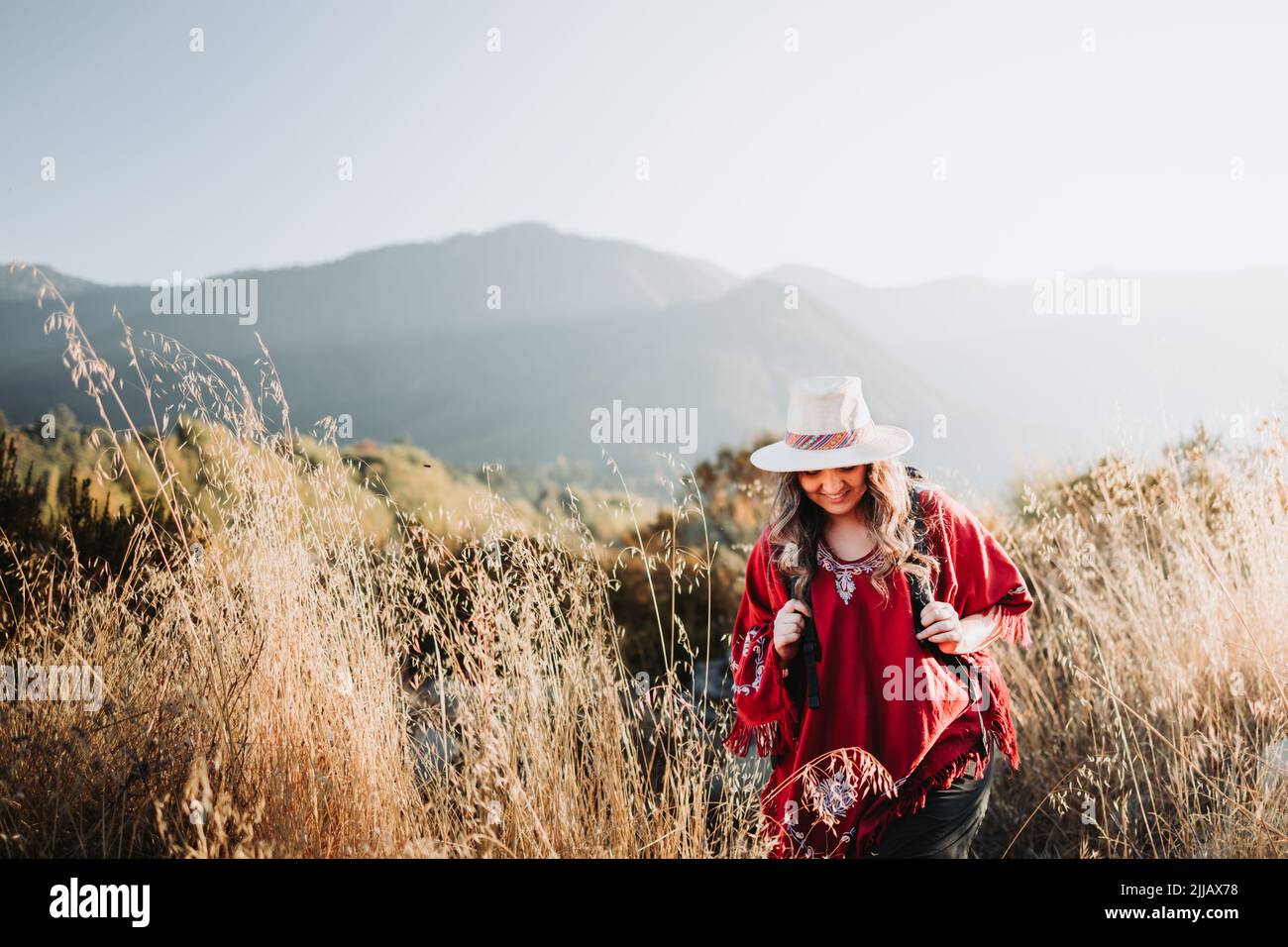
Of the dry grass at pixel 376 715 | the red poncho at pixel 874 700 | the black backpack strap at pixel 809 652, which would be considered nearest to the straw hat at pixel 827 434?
the red poncho at pixel 874 700

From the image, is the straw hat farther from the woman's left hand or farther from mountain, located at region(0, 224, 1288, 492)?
mountain, located at region(0, 224, 1288, 492)

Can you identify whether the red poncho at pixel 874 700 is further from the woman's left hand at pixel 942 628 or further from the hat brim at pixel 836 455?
the hat brim at pixel 836 455

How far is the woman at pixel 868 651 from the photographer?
189 centimetres

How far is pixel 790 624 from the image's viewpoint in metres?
1.88

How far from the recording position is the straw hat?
1896 millimetres

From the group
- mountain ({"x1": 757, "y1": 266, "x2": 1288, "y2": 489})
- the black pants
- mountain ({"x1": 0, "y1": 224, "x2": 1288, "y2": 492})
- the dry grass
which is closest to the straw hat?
the dry grass

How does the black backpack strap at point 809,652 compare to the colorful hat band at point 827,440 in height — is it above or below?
below

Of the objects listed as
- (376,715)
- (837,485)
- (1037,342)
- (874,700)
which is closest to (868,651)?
(874,700)

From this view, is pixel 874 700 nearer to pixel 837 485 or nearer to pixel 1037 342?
pixel 837 485

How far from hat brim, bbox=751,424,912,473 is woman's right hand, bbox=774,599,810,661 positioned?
13.3 inches

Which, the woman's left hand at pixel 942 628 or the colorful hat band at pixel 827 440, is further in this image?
the colorful hat band at pixel 827 440
